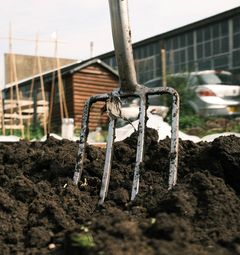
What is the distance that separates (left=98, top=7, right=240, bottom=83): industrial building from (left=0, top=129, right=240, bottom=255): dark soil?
47.2 ft

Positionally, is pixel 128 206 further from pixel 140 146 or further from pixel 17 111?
pixel 17 111

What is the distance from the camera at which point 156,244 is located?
1390mm

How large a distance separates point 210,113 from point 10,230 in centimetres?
1046

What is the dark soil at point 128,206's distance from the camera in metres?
1.46

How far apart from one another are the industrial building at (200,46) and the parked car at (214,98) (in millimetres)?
4225

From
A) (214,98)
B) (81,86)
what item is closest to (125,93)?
(214,98)

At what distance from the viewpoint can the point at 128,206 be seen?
211cm

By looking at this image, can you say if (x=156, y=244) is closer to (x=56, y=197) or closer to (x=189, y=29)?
(x=56, y=197)

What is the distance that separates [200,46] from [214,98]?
30.0 feet

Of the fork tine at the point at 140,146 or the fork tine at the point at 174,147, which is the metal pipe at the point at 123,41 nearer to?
the fork tine at the point at 140,146

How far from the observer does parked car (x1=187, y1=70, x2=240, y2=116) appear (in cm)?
1200

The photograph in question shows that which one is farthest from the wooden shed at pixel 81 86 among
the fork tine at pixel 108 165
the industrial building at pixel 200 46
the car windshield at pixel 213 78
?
the fork tine at pixel 108 165

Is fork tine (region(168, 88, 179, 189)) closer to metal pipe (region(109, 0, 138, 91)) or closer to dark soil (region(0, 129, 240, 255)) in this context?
dark soil (region(0, 129, 240, 255))

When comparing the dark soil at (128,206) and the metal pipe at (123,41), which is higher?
the metal pipe at (123,41)
